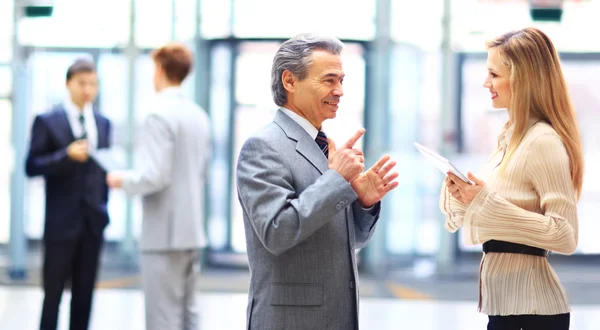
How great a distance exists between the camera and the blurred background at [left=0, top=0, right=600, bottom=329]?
8.09 metres

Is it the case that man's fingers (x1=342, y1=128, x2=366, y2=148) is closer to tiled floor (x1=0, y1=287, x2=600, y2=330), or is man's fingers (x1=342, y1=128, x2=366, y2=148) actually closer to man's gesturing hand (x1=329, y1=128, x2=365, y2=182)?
man's gesturing hand (x1=329, y1=128, x2=365, y2=182)

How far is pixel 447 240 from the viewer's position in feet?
26.7

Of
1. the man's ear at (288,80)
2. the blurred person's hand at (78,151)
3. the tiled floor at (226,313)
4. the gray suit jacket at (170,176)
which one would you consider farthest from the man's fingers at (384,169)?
the tiled floor at (226,313)

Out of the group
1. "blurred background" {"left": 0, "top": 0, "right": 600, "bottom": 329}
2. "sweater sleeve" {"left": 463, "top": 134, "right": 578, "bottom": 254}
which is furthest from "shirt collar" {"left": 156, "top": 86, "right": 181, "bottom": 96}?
"blurred background" {"left": 0, "top": 0, "right": 600, "bottom": 329}

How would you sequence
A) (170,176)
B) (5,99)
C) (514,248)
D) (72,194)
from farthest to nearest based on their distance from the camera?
(5,99)
(72,194)
(170,176)
(514,248)

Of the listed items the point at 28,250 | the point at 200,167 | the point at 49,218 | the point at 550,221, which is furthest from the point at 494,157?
the point at 28,250

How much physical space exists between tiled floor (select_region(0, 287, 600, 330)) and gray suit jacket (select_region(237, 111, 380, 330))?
3.24m

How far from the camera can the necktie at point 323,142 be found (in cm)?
234

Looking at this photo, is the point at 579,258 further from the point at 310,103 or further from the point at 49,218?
the point at 310,103

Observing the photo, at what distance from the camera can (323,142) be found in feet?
7.73

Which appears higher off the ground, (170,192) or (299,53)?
(299,53)

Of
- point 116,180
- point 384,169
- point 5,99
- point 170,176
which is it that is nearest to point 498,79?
point 384,169

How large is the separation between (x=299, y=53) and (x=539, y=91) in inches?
28.0

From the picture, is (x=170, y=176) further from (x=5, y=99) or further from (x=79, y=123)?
(x=5, y=99)
